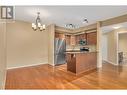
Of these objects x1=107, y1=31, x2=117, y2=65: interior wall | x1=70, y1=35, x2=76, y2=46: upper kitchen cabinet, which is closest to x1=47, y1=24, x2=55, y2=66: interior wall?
x1=70, y1=35, x2=76, y2=46: upper kitchen cabinet

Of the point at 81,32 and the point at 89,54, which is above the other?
the point at 81,32

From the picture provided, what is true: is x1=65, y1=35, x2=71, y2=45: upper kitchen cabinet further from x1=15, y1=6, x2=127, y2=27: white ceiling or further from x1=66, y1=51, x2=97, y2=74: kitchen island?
x1=15, y1=6, x2=127, y2=27: white ceiling

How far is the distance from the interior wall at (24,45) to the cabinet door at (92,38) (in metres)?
2.80

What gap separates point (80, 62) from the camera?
5258 millimetres

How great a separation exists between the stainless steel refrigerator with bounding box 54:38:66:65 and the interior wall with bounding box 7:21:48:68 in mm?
915

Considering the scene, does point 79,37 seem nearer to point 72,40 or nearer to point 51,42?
point 72,40

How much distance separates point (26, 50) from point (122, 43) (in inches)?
302

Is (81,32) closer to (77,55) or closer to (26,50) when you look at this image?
(77,55)

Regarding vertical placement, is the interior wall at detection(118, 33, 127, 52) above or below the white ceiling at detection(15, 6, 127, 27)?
below

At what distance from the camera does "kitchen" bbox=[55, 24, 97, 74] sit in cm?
524

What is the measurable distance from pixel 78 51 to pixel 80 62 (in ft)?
5.45

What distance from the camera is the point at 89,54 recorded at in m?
5.85
